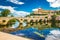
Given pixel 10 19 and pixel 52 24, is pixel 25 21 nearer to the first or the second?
pixel 10 19

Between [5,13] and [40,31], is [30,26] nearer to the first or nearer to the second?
[40,31]

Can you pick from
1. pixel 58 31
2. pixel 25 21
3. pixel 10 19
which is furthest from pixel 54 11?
pixel 10 19

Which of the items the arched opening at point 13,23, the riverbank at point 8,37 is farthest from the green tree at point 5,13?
the riverbank at point 8,37

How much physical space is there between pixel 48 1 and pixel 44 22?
8.5 inches

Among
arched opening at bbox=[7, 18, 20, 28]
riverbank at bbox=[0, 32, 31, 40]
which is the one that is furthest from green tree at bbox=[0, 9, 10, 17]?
riverbank at bbox=[0, 32, 31, 40]

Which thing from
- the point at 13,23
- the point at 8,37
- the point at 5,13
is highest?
the point at 5,13

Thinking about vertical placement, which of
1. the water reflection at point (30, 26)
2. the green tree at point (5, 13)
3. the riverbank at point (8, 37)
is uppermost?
the green tree at point (5, 13)

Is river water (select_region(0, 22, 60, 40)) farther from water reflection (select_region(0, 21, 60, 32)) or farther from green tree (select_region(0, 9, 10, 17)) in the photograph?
green tree (select_region(0, 9, 10, 17))

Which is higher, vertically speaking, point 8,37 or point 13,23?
point 13,23

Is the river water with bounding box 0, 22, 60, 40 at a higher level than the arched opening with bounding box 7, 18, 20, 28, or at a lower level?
lower

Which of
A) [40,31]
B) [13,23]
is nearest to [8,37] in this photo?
[13,23]

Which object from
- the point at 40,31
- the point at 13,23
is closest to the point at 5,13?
the point at 13,23

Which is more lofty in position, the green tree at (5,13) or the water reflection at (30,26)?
the green tree at (5,13)

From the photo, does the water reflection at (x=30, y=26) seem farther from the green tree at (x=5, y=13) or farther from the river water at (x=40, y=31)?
the green tree at (x=5, y=13)
